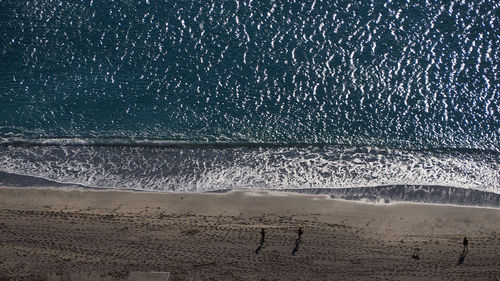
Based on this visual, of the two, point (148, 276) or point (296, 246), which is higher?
Answer: point (296, 246)

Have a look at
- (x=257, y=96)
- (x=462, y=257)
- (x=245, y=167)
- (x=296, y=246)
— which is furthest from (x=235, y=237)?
(x=462, y=257)

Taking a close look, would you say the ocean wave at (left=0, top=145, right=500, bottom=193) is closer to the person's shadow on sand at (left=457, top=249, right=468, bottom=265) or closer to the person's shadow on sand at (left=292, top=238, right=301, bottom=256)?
the person's shadow on sand at (left=292, top=238, right=301, bottom=256)

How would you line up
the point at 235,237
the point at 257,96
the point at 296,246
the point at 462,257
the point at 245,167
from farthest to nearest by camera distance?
1. the point at 257,96
2. the point at 245,167
3. the point at 235,237
4. the point at 296,246
5. the point at 462,257

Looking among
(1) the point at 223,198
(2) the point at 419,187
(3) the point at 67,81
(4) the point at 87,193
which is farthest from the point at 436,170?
(3) the point at 67,81

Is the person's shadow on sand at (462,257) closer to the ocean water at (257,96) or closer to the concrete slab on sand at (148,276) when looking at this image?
the ocean water at (257,96)

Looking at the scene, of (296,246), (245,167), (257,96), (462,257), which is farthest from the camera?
(257,96)

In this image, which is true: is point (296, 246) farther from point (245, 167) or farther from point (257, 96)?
point (257, 96)

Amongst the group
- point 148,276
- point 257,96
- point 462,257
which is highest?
point 257,96

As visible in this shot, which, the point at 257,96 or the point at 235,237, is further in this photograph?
the point at 257,96
